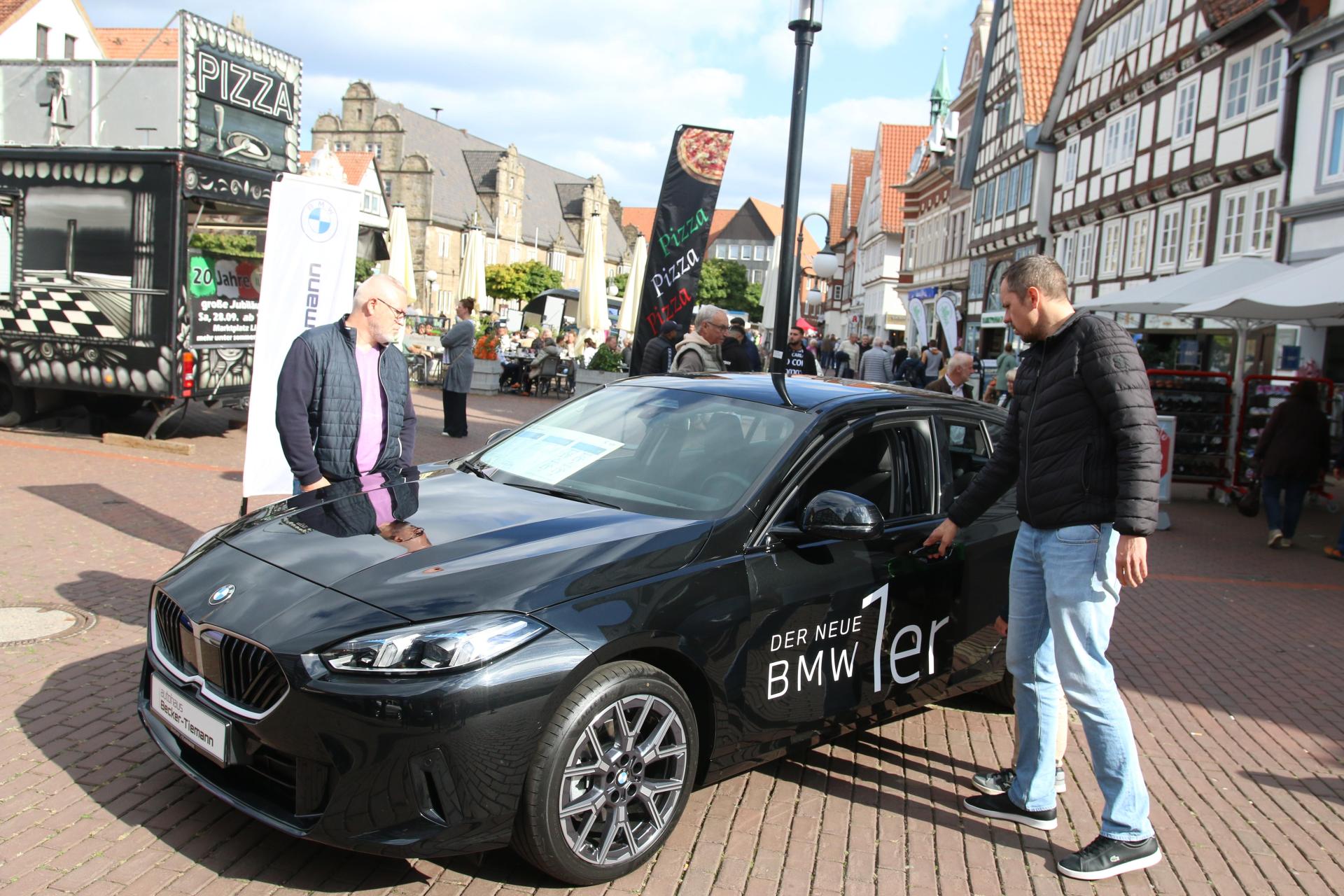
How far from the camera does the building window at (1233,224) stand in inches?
812

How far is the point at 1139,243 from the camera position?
2556 cm

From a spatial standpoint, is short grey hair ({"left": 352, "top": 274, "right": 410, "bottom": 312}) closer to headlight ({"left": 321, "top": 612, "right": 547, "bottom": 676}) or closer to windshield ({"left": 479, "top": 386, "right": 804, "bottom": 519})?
windshield ({"left": 479, "top": 386, "right": 804, "bottom": 519})

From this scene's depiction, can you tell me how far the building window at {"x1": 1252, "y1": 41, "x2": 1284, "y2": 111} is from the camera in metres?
19.5

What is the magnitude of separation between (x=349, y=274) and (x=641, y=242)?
1985cm

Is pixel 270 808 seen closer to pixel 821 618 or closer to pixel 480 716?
pixel 480 716

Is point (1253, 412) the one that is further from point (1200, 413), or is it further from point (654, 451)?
point (654, 451)

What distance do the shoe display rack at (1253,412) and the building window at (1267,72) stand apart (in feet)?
26.6

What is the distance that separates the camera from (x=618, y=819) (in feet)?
10.7

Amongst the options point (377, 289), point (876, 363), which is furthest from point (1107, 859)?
point (876, 363)

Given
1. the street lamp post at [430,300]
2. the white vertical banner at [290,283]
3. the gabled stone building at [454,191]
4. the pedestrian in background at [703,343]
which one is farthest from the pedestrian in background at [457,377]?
the street lamp post at [430,300]

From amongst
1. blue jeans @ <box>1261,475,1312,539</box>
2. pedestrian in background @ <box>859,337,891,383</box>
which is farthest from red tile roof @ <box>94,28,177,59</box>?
blue jeans @ <box>1261,475,1312,539</box>

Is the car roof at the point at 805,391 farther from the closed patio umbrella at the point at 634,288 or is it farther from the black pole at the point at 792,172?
the closed patio umbrella at the point at 634,288

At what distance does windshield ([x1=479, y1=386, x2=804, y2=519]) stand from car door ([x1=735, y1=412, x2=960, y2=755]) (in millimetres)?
220

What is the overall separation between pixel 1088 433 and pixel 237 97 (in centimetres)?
1154
